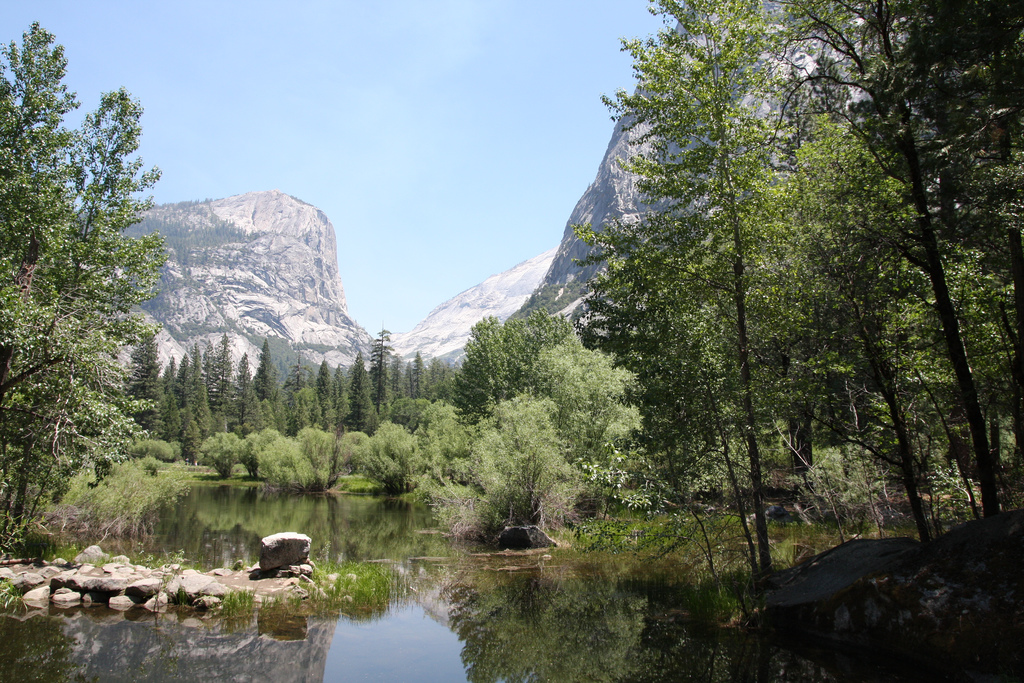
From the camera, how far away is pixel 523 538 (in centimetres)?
2305

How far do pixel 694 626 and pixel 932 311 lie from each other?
791cm

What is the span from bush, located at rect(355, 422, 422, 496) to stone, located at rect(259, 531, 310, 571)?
108ft

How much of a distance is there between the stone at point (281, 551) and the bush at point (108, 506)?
986 centimetres

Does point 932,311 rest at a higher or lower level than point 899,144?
lower

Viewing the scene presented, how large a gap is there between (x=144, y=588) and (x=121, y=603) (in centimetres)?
54

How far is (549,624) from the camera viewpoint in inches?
522

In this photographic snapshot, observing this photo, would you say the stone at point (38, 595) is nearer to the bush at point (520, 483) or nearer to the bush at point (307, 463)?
the bush at point (520, 483)

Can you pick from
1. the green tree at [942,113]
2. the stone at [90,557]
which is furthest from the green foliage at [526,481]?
the green tree at [942,113]

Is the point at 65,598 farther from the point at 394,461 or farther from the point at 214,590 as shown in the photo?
the point at 394,461

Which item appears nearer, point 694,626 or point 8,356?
point 694,626

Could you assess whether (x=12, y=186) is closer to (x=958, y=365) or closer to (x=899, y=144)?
(x=899, y=144)

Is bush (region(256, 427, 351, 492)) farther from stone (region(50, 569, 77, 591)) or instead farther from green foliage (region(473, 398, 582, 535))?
stone (region(50, 569, 77, 591))

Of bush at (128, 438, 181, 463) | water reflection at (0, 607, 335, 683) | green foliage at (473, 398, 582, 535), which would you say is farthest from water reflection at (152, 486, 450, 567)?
bush at (128, 438, 181, 463)

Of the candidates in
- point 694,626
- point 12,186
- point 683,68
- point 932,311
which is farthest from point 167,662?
point 683,68
